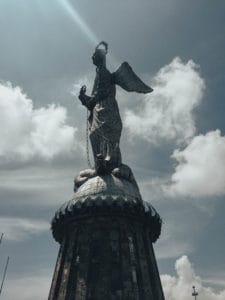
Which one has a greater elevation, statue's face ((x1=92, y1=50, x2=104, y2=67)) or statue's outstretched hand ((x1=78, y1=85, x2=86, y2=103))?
statue's face ((x1=92, y1=50, x2=104, y2=67))

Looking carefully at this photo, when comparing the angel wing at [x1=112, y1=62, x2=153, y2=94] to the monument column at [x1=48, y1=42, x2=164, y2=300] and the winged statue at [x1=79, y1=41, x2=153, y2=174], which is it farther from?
the monument column at [x1=48, y1=42, x2=164, y2=300]

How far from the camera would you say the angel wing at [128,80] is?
3105 centimetres

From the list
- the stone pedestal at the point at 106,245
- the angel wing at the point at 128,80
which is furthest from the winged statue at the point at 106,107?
the stone pedestal at the point at 106,245

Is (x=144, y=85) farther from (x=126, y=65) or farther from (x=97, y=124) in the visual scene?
(x=97, y=124)

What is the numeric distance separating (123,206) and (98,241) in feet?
9.05

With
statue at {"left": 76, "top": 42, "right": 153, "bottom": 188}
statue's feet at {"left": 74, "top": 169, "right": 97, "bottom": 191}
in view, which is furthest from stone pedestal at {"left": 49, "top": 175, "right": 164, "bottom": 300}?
statue at {"left": 76, "top": 42, "right": 153, "bottom": 188}

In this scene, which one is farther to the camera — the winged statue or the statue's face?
the statue's face

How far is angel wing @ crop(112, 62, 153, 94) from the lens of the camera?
31.0 meters

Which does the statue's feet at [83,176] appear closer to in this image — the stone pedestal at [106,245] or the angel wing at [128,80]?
the stone pedestal at [106,245]

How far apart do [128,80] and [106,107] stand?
10.7 ft

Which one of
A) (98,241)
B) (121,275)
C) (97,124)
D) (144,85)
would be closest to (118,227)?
(98,241)

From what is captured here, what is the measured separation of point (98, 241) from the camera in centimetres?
2412

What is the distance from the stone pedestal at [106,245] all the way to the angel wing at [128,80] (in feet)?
28.0

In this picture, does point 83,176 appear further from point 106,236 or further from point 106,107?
point 106,107
